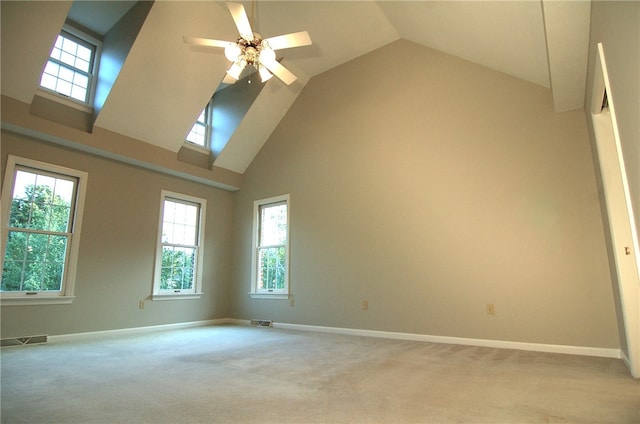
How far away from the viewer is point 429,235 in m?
4.21

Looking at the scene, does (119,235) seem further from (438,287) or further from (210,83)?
(438,287)

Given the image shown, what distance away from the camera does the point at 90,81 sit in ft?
15.4

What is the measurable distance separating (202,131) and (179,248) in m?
2.15

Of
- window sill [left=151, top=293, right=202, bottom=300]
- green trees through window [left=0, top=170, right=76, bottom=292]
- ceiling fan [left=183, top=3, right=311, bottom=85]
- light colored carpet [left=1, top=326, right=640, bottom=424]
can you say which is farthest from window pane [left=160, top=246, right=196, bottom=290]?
ceiling fan [left=183, top=3, right=311, bottom=85]

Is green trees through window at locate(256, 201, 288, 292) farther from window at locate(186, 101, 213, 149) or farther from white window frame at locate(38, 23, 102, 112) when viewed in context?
white window frame at locate(38, 23, 102, 112)

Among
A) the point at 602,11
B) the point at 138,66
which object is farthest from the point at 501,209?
the point at 138,66

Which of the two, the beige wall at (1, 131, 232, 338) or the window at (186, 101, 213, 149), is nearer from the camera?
the beige wall at (1, 131, 232, 338)

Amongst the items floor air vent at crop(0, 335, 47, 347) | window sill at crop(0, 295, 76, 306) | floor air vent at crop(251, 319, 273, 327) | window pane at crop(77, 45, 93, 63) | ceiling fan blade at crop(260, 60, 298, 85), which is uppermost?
window pane at crop(77, 45, 93, 63)

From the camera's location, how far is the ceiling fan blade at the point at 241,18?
2707 millimetres

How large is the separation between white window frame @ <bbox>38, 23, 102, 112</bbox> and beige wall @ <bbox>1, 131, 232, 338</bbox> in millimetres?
617

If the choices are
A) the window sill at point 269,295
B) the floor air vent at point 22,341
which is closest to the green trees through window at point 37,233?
the floor air vent at point 22,341

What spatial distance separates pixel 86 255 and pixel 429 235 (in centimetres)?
454

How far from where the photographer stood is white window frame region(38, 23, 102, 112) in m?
4.33

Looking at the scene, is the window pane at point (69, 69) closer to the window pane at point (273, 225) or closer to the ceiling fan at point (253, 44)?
the ceiling fan at point (253, 44)
